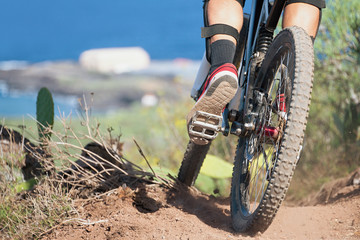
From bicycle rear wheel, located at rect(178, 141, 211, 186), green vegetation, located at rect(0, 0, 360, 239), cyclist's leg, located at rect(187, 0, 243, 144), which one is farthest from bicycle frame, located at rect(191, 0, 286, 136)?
green vegetation, located at rect(0, 0, 360, 239)

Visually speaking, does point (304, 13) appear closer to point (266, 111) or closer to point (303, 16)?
point (303, 16)

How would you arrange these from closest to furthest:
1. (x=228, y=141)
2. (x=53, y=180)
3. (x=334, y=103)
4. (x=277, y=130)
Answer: (x=277, y=130) → (x=53, y=180) → (x=334, y=103) → (x=228, y=141)

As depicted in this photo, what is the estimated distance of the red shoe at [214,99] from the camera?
86.4 inches

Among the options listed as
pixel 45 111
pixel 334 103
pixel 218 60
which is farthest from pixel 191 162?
pixel 334 103

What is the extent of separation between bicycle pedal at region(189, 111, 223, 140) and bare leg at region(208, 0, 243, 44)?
427mm

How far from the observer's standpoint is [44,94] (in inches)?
126

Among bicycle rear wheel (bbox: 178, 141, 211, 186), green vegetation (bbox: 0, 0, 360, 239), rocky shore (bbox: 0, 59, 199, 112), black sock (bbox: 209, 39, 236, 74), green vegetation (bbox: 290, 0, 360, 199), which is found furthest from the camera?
rocky shore (bbox: 0, 59, 199, 112)

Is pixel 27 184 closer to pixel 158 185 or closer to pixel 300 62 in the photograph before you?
pixel 158 185

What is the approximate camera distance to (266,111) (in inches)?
90.7

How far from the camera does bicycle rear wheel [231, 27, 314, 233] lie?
1.90m

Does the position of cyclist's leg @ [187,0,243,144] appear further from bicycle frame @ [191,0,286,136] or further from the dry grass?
the dry grass

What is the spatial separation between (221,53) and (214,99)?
0.88 feet

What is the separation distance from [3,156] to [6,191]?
0.56 meters

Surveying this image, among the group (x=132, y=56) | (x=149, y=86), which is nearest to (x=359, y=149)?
(x=149, y=86)
